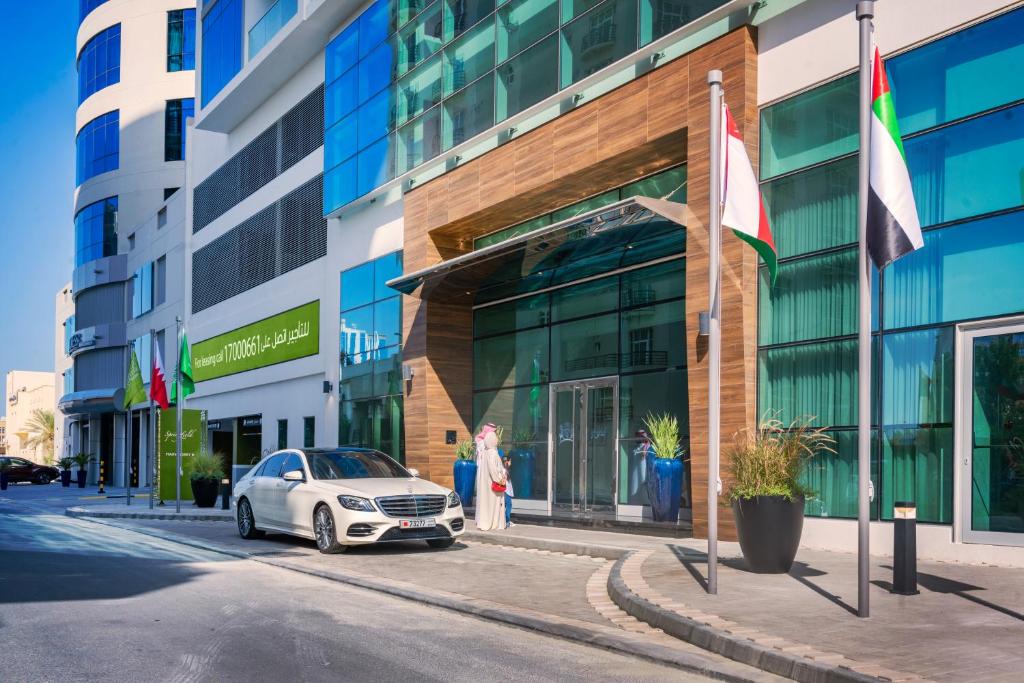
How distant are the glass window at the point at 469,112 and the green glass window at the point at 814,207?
836cm

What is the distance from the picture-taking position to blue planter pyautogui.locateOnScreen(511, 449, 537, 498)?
75.4 feet

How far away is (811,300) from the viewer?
14.9 m

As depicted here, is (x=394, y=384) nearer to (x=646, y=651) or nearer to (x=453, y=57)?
(x=453, y=57)

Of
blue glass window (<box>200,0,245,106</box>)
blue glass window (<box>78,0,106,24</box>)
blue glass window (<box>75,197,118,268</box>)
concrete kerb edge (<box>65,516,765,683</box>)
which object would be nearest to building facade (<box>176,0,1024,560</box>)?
blue glass window (<box>200,0,245,106</box>)

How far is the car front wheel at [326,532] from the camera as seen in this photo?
15.0m

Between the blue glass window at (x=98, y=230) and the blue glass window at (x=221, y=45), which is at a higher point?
the blue glass window at (x=221, y=45)

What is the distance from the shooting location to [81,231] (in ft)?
204

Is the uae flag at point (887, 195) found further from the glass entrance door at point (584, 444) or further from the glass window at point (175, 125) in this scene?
the glass window at point (175, 125)

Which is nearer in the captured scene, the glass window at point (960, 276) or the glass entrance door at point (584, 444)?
the glass window at point (960, 276)

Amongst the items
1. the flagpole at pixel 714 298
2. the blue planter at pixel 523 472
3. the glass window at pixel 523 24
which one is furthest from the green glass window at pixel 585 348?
the flagpole at pixel 714 298

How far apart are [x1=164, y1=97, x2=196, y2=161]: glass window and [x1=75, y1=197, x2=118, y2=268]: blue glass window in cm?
417

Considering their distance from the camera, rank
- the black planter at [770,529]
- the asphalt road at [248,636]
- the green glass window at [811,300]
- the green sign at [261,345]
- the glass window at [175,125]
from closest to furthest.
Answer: the asphalt road at [248,636] < the black planter at [770,529] < the green glass window at [811,300] < the green sign at [261,345] < the glass window at [175,125]

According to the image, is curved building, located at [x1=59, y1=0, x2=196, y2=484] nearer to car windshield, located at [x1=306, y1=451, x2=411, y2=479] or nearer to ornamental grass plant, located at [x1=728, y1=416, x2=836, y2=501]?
car windshield, located at [x1=306, y1=451, x2=411, y2=479]

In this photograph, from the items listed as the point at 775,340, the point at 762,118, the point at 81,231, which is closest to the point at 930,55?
the point at 762,118
